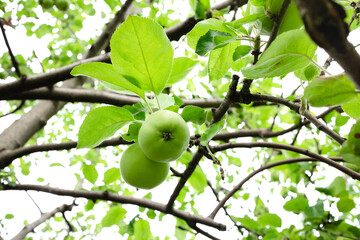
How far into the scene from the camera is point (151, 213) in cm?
144

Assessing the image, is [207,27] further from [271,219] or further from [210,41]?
[271,219]

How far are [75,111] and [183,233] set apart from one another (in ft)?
8.59

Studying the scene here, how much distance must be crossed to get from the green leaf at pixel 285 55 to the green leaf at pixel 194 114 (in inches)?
9.1

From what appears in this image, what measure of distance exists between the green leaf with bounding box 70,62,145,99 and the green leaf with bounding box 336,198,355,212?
991mm

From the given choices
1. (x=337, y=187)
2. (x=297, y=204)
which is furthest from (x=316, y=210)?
(x=337, y=187)

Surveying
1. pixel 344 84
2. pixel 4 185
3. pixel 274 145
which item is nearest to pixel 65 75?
pixel 4 185

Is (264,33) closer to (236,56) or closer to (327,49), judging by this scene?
(236,56)

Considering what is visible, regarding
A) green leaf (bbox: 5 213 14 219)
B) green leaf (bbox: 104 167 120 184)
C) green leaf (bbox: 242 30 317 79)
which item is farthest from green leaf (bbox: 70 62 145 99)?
green leaf (bbox: 5 213 14 219)

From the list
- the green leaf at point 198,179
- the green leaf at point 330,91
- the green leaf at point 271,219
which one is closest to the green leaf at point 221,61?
the green leaf at point 330,91

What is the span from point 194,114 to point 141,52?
236mm

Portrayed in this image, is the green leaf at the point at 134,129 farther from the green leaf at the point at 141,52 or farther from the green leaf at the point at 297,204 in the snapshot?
the green leaf at the point at 297,204

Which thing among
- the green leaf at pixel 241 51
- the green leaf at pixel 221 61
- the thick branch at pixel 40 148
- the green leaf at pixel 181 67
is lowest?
the green leaf at pixel 241 51

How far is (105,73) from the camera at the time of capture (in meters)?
0.69

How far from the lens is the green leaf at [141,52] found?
1.92 ft
